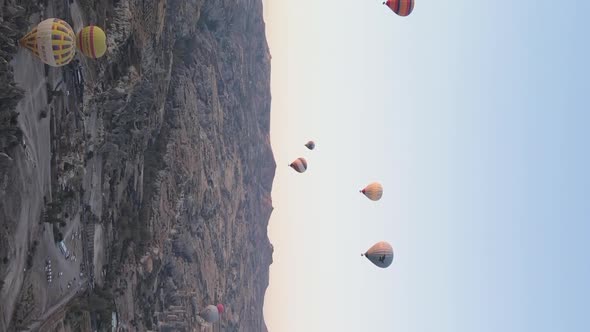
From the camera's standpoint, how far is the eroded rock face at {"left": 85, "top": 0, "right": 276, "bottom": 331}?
53.1 m

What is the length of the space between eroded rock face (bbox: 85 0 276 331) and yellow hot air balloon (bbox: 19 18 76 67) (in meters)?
16.3

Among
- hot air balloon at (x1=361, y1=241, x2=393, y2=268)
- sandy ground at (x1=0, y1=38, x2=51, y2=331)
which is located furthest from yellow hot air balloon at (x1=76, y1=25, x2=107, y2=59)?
hot air balloon at (x1=361, y1=241, x2=393, y2=268)

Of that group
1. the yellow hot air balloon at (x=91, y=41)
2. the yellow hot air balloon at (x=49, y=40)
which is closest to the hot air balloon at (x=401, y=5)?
the yellow hot air balloon at (x=91, y=41)

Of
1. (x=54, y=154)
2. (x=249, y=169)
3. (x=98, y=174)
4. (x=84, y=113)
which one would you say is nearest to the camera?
(x=54, y=154)

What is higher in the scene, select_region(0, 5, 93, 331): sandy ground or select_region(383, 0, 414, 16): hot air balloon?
select_region(383, 0, 414, 16): hot air balloon

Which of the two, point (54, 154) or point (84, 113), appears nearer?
point (54, 154)

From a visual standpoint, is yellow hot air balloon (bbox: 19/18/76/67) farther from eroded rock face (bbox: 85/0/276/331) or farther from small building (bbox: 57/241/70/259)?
eroded rock face (bbox: 85/0/276/331)

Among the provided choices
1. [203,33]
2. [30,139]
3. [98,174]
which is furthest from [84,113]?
[203,33]

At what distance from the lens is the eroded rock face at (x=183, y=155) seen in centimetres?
5312

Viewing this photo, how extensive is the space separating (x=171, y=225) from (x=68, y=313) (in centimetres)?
3398

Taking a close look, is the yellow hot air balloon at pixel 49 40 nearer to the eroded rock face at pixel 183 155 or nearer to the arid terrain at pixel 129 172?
the arid terrain at pixel 129 172

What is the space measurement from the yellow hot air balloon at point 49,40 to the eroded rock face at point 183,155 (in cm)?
1632

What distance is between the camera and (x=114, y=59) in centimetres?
5069

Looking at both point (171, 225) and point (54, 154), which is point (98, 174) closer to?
point (54, 154)
